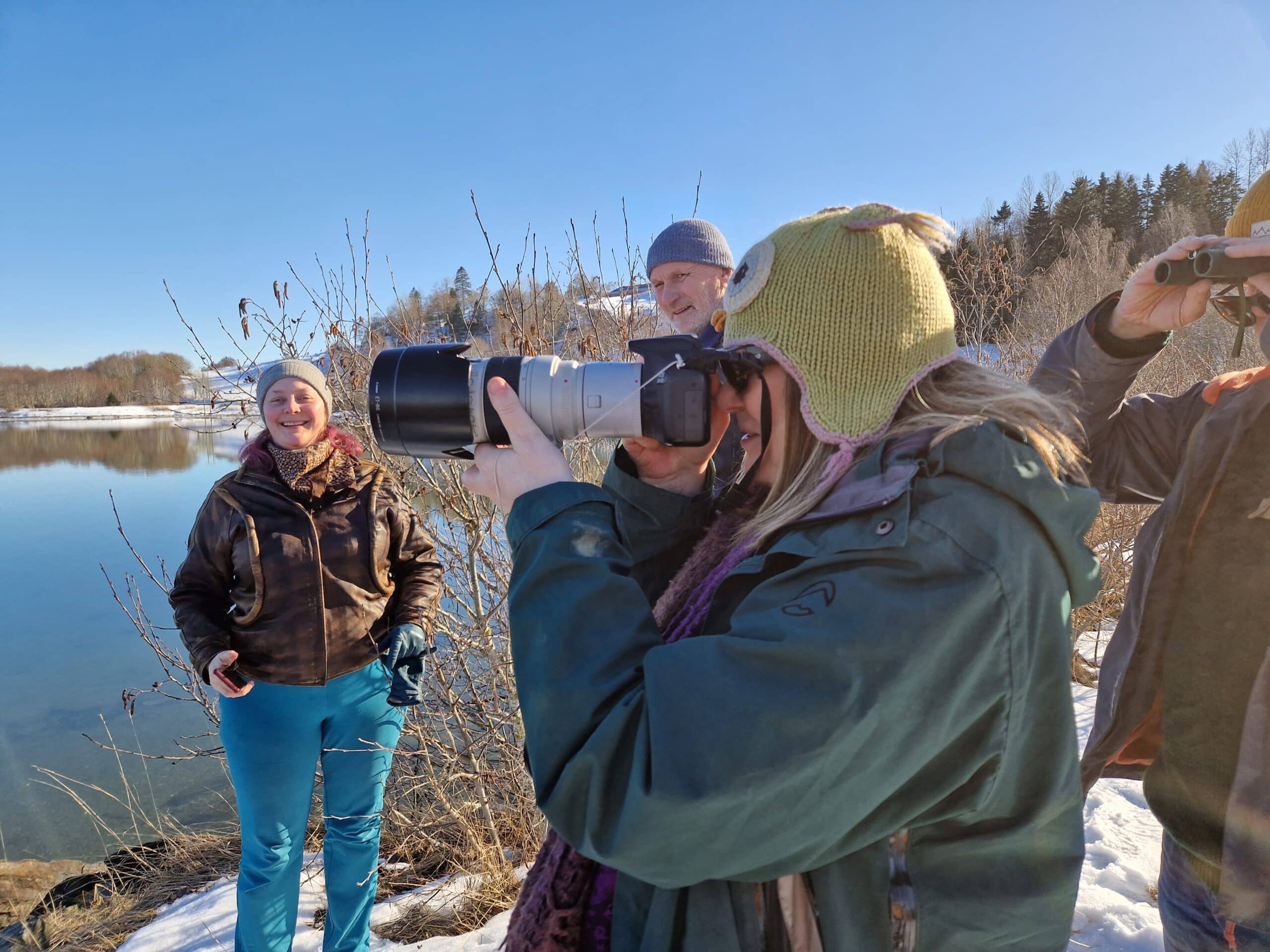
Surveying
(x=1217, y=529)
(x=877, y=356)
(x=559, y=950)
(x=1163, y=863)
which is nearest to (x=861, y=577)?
(x=877, y=356)

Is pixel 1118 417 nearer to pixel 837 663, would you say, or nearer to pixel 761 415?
pixel 761 415

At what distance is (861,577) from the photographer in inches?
25.4

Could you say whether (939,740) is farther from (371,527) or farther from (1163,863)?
(371,527)

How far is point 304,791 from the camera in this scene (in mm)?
2219

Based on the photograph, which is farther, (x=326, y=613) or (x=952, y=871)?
(x=326, y=613)

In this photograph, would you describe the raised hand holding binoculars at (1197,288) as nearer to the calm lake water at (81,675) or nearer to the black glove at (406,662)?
the black glove at (406,662)

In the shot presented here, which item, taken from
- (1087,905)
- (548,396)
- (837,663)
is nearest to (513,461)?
(548,396)

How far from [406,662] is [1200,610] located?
2.16 m

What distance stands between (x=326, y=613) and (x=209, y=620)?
0.35m

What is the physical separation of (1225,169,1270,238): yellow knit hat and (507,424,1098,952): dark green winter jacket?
3.39 feet

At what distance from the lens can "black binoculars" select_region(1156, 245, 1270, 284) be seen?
44.9 inches

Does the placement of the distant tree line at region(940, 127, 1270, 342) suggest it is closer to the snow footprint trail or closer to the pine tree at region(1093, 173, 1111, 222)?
the pine tree at region(1093, 173, 1111, 222)

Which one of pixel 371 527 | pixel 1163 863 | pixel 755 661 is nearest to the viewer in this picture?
pixel 755 661

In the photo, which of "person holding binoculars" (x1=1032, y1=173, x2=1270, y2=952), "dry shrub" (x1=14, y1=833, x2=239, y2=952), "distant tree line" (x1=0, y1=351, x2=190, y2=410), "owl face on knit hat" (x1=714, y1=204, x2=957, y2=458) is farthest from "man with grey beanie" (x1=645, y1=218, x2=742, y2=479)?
"distant tree line" (x1=0, y1=351, x2=190, y2=410)
